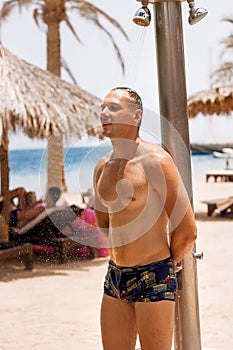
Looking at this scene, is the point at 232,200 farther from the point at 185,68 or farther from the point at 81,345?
the point at 185,68

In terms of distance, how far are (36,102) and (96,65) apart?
96.0ft

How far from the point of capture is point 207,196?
1273 cm

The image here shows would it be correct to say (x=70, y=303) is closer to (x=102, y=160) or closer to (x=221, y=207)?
(x=102, y=160)

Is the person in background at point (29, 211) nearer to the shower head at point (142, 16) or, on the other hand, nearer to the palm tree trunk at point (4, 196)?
the palm tree trunk at point (4, 196)

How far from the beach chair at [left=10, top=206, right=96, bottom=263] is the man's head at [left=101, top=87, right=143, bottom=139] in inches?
147

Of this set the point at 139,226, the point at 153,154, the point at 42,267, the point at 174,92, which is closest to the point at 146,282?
the point at 139,226

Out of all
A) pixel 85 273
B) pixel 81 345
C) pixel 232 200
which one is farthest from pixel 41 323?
pixel 232 200

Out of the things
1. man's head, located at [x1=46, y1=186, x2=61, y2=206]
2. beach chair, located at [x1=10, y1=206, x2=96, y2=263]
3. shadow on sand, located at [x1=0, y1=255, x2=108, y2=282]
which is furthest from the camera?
man's head, located at [x1=46, y1=186, x2=61, y2=206]

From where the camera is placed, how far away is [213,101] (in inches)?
369

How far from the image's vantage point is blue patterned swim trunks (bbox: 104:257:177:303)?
194 centimetres

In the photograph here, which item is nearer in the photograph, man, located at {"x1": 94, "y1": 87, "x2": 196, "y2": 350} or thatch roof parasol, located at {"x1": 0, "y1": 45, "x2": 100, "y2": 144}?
man, located at {"x1": 94, "y1": 87, "x2": 196, "y2": 350}

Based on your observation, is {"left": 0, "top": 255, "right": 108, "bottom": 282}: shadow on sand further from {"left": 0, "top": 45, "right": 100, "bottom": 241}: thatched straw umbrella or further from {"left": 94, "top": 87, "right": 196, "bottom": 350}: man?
{"left": 94, "top": 87, "right": 196, "bottom": 350}: man

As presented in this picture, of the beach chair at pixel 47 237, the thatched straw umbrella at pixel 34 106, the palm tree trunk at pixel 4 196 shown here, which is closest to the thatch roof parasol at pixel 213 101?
the thatched straw umbrella at pixel 34 106

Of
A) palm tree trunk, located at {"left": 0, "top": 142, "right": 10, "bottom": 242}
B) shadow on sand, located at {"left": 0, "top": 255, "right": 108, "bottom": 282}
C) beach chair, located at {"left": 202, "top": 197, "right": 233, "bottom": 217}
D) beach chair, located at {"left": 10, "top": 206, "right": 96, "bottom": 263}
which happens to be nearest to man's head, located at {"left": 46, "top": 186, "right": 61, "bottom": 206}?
palm tree trunk, located at {"left": 0, "top": 142, "right": 10, "bottom": 242}
